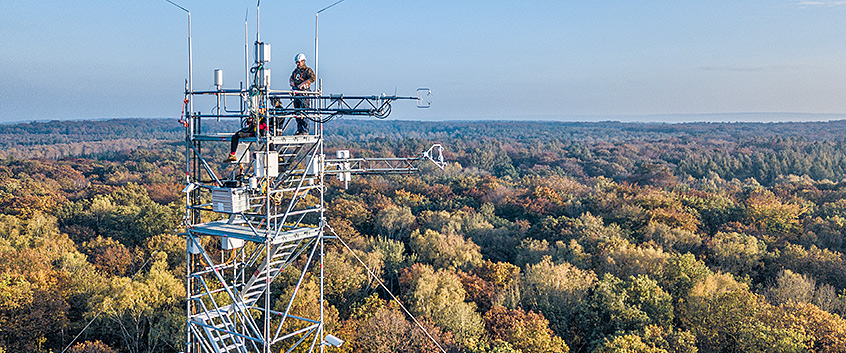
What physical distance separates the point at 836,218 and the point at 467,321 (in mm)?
34775

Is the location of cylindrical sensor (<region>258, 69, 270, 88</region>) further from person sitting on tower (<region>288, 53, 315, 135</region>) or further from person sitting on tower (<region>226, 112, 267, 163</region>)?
person sitting on tower (<region>288, 53, 315, 135</region>)

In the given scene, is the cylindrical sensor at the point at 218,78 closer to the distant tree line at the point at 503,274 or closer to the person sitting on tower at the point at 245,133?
the person sitting on tower at the point at 245,133

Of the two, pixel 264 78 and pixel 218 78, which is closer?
pixel 264 78

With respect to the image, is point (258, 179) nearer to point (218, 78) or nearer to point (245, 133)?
point (245, 133)

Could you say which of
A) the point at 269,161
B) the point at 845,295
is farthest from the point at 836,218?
the point at 269,161

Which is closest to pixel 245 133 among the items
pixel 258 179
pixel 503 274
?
pixel 258 179

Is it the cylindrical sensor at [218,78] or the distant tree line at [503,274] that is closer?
the cylindrical sensor at [218,78]

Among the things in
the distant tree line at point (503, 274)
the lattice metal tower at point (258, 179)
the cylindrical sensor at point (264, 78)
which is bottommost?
the distant tree line at point (503, 274)

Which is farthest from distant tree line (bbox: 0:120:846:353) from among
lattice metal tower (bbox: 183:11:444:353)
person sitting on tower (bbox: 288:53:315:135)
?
person sitting on tower (bbox: 288:53:315:135)

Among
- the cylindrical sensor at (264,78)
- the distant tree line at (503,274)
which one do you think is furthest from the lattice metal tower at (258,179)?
the distant tree line at (503,274)

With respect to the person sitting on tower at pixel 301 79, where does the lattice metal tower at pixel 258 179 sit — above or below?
below

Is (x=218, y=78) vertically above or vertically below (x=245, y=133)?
above

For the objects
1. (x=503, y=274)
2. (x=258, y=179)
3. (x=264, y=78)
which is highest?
(x=264, y=78)

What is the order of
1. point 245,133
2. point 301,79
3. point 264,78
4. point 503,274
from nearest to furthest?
point 264,78 → point 245,133 → point 301,79 → point 503,274
